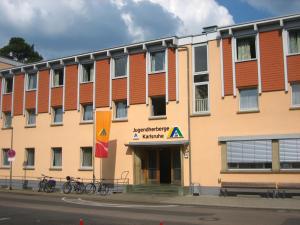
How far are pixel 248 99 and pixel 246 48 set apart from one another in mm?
2970

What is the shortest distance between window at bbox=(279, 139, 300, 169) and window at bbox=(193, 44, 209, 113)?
501cm

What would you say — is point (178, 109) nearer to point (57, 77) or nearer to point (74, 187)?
point (74, 187)

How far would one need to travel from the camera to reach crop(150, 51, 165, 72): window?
2867 cm

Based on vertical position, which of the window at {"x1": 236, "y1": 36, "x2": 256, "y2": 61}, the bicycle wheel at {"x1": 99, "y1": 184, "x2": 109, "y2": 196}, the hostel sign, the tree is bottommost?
the bicycle wheel at {"x1": 99, "y1": 184, "x2": 109, "y2": 196}

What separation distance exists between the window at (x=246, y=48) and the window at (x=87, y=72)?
11.0 metres

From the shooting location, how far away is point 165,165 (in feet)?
94.4

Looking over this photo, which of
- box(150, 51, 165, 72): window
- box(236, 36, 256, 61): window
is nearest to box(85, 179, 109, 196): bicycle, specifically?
box(150, 51, 165, 72): window

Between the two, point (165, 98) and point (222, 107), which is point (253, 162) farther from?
point (165, 98)

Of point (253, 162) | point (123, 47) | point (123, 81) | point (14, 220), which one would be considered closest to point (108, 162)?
point (123, 81)

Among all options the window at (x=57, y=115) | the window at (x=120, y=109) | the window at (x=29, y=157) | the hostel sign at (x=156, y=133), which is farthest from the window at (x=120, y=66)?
the window at (x=29, y=157)

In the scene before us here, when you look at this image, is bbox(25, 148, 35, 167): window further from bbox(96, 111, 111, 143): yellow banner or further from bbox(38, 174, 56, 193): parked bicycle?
bbox(96, 111, 111, 143): yellow banner

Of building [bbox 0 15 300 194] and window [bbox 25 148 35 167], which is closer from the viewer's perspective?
building [bbox 0 15 300 194]

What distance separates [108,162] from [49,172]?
5562 millimetres

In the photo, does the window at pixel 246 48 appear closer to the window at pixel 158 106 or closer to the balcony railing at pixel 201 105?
the balcony railing at pixel 201 105
